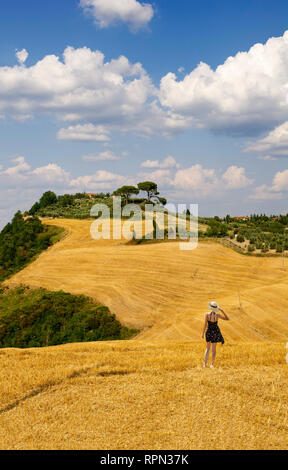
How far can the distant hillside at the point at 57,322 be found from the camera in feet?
105

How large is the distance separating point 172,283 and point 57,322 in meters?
14.2

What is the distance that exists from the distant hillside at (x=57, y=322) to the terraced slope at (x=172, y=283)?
162 centimetres

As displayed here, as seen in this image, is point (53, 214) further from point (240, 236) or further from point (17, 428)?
point (17, 428)

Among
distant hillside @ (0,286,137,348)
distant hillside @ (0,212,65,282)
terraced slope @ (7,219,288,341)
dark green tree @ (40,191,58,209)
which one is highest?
dark green tree @ (40,191,58,209)

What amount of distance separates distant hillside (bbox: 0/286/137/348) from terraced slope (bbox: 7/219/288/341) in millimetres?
1623

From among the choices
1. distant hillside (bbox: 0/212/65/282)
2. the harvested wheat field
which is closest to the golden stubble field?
the harvested wheat field

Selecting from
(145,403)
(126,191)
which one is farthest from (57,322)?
(126,191)

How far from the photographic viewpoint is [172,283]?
40.2 m

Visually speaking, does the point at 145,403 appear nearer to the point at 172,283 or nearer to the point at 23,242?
the point at 172,283

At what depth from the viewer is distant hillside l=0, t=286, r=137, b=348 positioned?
31891mm

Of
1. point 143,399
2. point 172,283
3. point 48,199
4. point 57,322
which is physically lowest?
point 57,322

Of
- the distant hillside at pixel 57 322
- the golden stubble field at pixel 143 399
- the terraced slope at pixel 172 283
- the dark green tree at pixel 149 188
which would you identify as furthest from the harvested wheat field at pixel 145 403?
the dark green tree at pixel 149 188

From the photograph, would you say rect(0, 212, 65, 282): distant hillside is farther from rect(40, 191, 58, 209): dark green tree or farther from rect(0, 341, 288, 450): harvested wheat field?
rect(0, 341, 288, 450): harvested wheat field

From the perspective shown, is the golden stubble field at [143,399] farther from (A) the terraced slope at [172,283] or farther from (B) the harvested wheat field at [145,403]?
(A) the terraced slope at [172,283]
